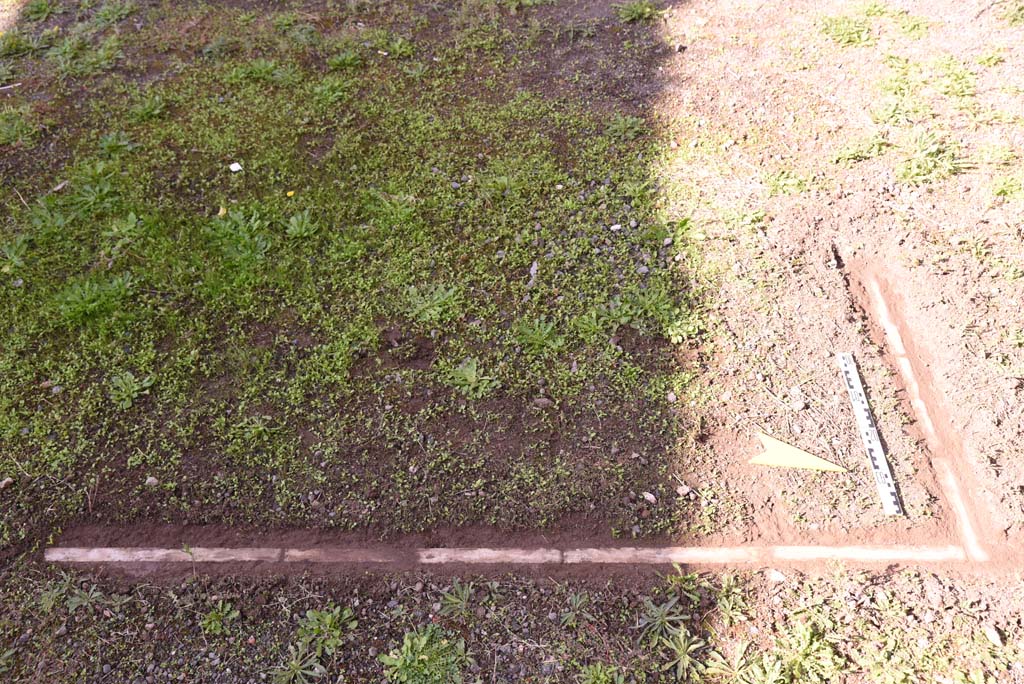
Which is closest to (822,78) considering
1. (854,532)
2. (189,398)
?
(854,532)

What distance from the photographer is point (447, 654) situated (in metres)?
2.66

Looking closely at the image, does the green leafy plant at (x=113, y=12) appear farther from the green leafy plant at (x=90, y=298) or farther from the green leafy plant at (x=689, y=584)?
the green leafy plant at (x=689, y=584)

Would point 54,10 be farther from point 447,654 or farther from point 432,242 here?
point 447,654

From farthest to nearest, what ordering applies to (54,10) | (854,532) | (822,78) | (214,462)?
(54,10) < (822,78) < (214,462) < (854,532)

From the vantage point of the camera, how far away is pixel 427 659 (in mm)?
2641

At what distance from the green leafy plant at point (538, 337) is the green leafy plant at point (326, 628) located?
141cm

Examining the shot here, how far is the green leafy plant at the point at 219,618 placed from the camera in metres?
2.70

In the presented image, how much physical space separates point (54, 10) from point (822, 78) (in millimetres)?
5509

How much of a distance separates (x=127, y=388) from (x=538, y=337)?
1915 mm

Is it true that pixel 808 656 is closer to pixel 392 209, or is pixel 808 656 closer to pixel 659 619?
pixel 659 619

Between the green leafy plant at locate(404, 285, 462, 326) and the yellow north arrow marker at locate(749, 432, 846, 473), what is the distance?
1568 millimetres

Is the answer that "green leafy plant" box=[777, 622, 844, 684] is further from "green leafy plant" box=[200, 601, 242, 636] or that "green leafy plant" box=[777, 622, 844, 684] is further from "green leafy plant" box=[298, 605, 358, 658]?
"green leafy plant" box=[200, 601, 242, 636]

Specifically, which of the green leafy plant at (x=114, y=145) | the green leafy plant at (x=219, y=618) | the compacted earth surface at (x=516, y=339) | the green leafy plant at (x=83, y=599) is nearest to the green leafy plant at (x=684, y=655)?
the compacted earth surface at (x=516, y=339)

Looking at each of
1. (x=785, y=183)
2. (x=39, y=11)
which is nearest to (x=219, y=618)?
(x=785, y=183)
